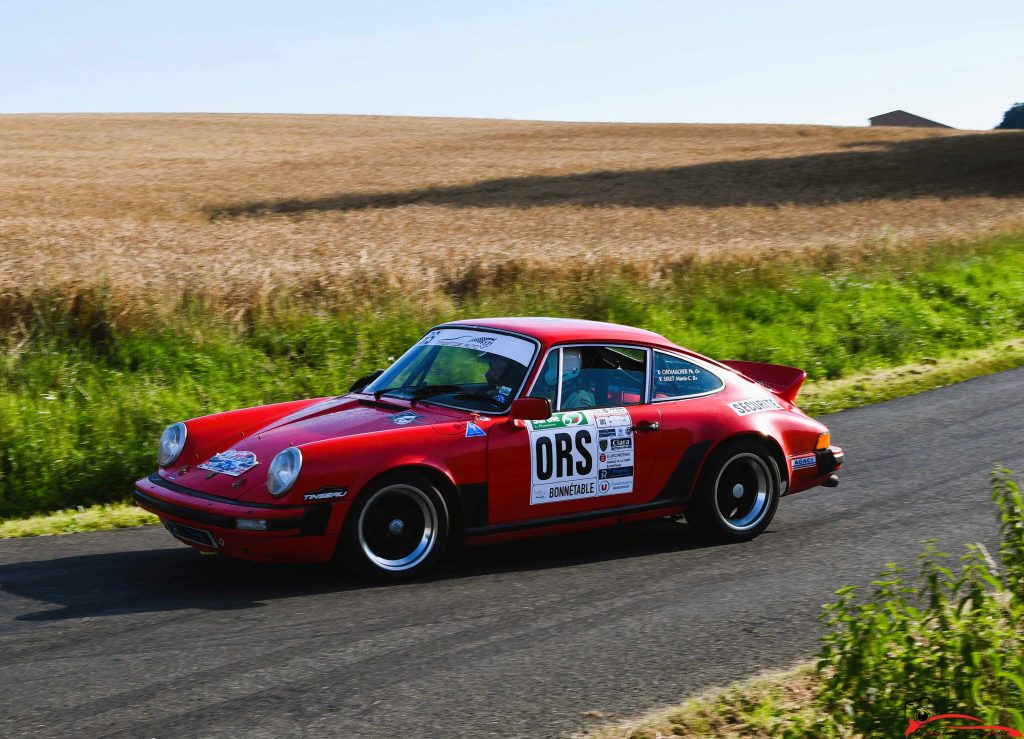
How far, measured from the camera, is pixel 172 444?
708 cm

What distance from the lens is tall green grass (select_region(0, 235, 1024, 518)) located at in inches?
362

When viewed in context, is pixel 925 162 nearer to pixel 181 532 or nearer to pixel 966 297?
pixel 966 297

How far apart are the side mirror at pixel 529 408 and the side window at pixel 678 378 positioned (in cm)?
102

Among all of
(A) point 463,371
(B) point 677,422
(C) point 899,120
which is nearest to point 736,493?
(B) point 677,422

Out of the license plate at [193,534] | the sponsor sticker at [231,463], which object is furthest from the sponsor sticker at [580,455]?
the license plate at [193,534]

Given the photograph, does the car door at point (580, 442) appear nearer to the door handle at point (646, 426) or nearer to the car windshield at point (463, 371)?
the door handle at point (646, 426)

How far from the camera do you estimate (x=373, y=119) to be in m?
61.8

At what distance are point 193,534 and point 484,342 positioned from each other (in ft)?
7.04

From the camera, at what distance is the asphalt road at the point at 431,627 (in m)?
4.58

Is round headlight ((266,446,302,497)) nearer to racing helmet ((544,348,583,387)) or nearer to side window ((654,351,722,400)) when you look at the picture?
racing helmet ((544,348,583,387))

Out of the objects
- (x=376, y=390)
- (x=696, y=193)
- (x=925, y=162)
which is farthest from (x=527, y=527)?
(x=925, y=162)

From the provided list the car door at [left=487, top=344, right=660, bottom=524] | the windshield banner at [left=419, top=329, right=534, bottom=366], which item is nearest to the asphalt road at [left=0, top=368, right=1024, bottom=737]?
the car door at [left=487, top=344, right=660, bottom=524]

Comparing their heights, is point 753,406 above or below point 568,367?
below

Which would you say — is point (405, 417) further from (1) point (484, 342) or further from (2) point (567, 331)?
(2) point (567, 331)
